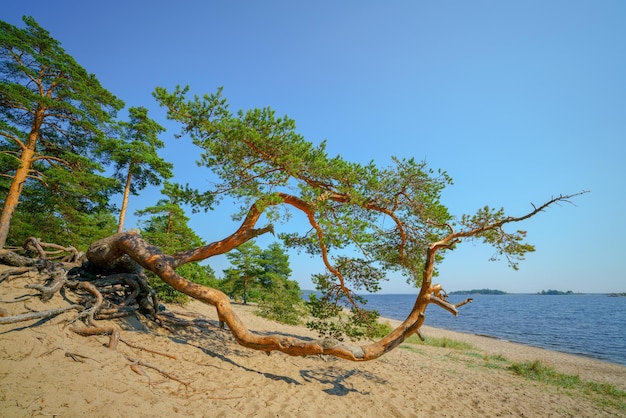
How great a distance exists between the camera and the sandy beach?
142 inches

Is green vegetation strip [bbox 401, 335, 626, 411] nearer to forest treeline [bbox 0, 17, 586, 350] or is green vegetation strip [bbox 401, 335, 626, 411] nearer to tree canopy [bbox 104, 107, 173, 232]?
forest treeline [bbox 0, 17, 586, 350]

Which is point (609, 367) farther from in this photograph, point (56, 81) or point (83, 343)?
point (56, 81)

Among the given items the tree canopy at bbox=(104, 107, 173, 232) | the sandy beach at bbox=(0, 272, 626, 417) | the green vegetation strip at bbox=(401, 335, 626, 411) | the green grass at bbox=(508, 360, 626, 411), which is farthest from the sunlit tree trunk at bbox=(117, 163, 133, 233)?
the green grass at bbox=(508, 360, 626, 411)

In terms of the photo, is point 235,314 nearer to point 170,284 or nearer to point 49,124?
point 170,284

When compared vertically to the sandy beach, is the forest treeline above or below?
above

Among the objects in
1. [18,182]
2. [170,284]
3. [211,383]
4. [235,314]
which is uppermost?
[18,182]

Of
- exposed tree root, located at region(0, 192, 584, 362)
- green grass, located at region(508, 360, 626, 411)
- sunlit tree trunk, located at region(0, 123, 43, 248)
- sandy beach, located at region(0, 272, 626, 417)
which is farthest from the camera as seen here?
sunlit tree trunk, located at region(0, 123, 43, 248)

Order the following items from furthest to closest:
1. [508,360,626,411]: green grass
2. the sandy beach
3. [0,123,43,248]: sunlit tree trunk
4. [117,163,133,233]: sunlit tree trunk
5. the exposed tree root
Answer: [117,163,133,233]: sunlit tree trunk < [0,123,43,248]: sunlit tree trunk < [508,360,626,411]: green grass < the exposed tree root < the sandy beach

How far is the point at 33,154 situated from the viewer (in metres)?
12.4

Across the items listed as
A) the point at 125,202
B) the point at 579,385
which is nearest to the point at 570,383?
the point at 579,385

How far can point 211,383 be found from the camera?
530 centimetres

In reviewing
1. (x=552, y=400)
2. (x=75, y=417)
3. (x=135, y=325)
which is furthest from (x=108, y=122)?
(x=552, y=400)

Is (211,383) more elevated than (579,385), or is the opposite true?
(211,383)

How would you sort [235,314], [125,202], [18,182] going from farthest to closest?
[125,202] < [18,182] < [235,314]
